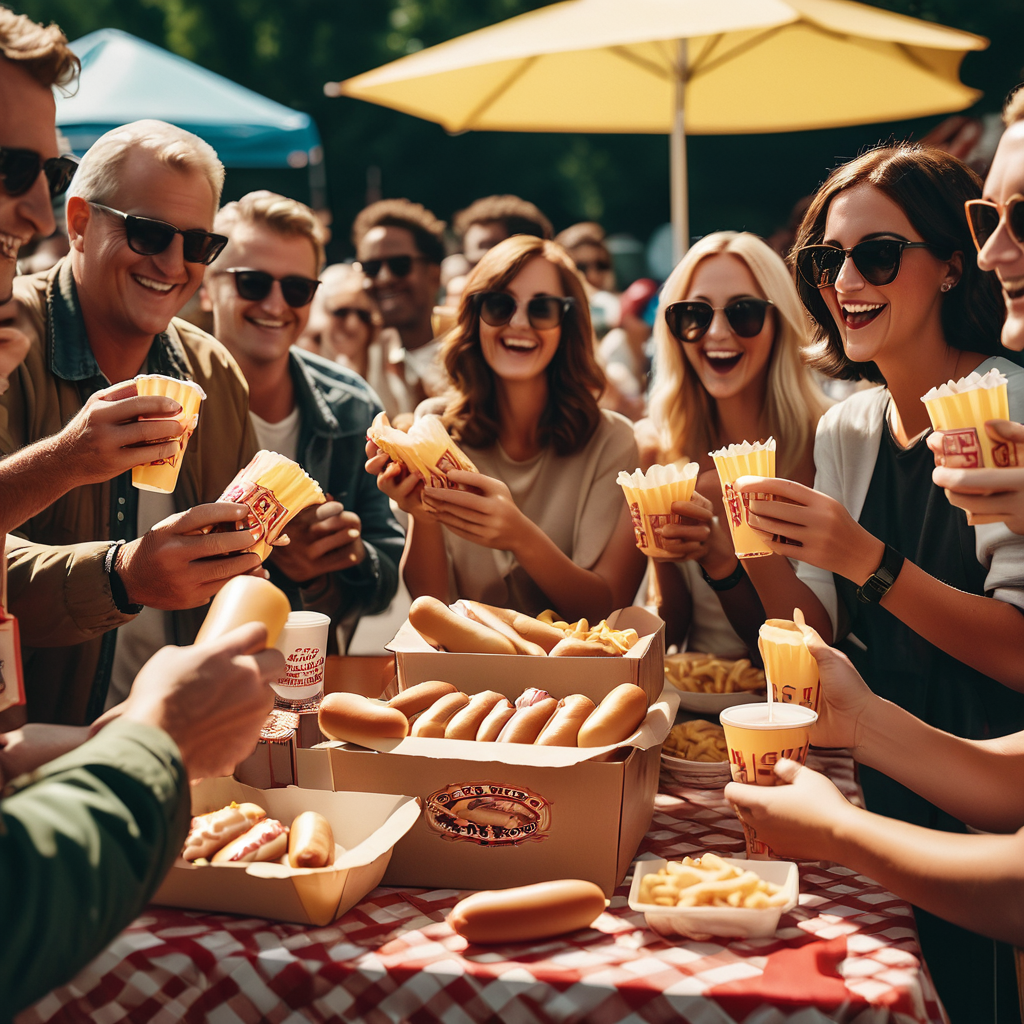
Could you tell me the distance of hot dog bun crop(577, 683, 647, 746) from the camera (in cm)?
219

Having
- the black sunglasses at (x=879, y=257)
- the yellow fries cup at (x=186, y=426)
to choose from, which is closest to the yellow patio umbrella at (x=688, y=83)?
the black sunglasses at (x=879, y=257)

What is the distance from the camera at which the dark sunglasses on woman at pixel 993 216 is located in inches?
82.7

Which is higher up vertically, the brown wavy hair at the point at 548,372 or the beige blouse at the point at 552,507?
the brown wavy hair at the point at 548,372

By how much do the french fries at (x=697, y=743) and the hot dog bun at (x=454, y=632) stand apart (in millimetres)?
552

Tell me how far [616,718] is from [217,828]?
89cm

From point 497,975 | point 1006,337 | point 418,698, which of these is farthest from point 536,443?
point 497,975

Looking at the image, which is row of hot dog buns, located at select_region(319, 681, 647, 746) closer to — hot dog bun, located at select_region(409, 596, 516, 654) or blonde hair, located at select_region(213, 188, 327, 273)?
hot dog bun, located at select_region(409, 596, 516, 654)

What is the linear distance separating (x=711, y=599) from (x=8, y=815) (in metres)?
2.88

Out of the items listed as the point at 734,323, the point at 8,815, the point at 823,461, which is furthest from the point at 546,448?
the point at 8,815

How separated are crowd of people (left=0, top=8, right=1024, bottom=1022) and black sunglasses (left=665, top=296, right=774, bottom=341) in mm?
11

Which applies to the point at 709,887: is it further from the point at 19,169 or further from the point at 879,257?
the point at 19,169

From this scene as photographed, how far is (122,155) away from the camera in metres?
3.22

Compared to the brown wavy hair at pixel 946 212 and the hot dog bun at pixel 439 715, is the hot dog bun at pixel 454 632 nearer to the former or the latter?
the hot dog bun at pixel 439 715

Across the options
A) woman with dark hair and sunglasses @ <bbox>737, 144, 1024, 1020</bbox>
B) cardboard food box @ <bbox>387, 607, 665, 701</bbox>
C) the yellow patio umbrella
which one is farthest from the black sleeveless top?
the yellow patio umbrella
